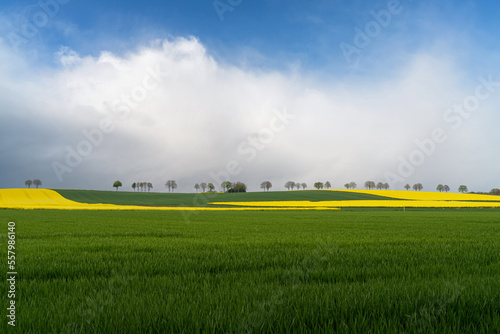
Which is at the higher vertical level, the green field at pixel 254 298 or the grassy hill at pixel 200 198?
the green field at pixel 254 298

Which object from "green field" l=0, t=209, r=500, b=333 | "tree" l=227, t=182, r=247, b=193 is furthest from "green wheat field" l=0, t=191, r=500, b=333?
"tree" l=227, t=182, r=247, b=193

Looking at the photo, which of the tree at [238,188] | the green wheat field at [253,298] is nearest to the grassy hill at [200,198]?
the tree at [238,188]

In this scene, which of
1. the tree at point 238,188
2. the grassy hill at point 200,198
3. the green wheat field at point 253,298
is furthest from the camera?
the tree at point 238,188

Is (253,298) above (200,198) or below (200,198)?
above

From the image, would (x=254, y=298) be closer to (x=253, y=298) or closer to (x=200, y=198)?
(x=253, y=298)

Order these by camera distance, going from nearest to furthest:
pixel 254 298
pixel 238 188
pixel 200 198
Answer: pixel 254 298
pixel 200 198
pixel 238 188

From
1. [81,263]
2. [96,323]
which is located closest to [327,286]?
[96,323]

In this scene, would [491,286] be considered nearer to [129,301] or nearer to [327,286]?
[327,286]

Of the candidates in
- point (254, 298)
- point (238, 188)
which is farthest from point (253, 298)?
point (238, 188)

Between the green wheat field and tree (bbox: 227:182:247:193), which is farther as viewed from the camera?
tree (bbox: 227:182:247:193)

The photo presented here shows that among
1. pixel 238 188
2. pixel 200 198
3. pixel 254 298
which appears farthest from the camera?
pixel 238 188

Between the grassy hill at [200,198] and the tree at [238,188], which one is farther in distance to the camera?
the tree at [238,188]

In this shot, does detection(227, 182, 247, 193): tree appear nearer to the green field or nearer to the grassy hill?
the grassy hill

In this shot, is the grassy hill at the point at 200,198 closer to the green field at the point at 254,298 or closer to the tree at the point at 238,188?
the tree at the point at 238,188
